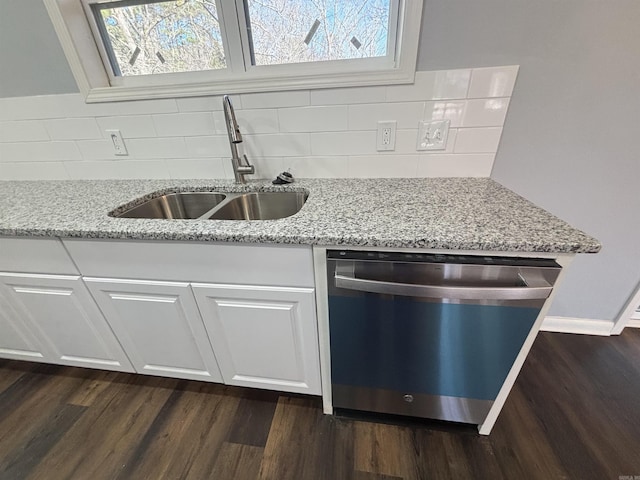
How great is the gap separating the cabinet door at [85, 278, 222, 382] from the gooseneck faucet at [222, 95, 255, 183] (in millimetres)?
592

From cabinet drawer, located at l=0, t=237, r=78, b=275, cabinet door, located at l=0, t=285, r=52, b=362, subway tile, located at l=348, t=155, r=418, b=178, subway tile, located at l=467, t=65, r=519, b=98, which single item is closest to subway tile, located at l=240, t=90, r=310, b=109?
subway tile, located at l=348, t=155, r=418, b=178

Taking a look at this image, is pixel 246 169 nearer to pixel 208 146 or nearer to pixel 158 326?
pixel 208 146

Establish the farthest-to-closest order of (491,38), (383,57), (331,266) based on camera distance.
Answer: (383,57)
(491,38)
(331,266)

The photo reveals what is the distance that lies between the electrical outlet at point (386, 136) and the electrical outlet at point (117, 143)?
1304 mm

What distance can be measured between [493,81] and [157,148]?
62.1 inches

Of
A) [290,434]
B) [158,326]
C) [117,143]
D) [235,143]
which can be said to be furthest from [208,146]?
[290,434]

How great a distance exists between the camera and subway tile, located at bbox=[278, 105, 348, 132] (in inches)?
46.3

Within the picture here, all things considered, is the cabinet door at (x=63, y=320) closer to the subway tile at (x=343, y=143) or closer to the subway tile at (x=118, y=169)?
the subway tile at (x=118, y=169)

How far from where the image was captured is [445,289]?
72 cm

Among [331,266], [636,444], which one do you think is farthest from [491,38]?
[636,444]

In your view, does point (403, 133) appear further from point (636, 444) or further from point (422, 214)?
point (636, 444)

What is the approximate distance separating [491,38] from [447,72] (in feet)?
0.57

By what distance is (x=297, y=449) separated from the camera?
1.06m

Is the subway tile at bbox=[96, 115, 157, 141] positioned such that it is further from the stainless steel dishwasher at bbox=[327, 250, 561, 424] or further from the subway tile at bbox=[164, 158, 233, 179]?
the stainless steel dishwasher at bbox=[327, 250, 561, 424]
